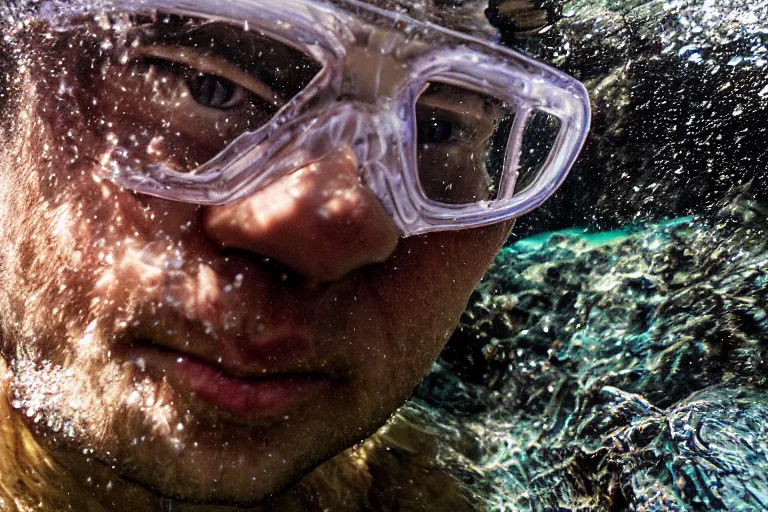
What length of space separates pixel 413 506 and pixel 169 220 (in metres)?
1.40

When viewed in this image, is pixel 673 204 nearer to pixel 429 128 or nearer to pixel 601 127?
pixel 601 127

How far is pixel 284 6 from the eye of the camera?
1.26 meters

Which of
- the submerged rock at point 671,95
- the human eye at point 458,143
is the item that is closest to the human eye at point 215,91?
the human eye at point 458,143

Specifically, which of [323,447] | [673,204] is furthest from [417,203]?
[673,204]

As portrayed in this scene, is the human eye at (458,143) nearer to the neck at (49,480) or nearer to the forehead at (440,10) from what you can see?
the forehead at (440,10)

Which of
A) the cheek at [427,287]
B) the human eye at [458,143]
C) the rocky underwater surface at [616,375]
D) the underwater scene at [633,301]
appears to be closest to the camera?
the human eye at [458,143]

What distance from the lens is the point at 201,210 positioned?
4.46 ft

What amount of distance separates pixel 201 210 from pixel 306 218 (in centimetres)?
25

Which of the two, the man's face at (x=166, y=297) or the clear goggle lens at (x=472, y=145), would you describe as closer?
the man's face at (x=166, y=297)

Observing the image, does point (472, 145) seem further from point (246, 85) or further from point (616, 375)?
point (616, 375)

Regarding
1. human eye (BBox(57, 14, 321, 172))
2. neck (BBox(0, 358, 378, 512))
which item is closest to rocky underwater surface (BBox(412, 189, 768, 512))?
neck (BBox(0, 358, 378, 512))

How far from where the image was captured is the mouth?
4.45 ft

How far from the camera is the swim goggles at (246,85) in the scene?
4.21ft

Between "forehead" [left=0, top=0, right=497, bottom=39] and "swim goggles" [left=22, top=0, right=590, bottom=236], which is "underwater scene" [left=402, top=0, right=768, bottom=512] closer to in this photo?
"forehead" [left=0, top=0, right=497, bottom=39]
